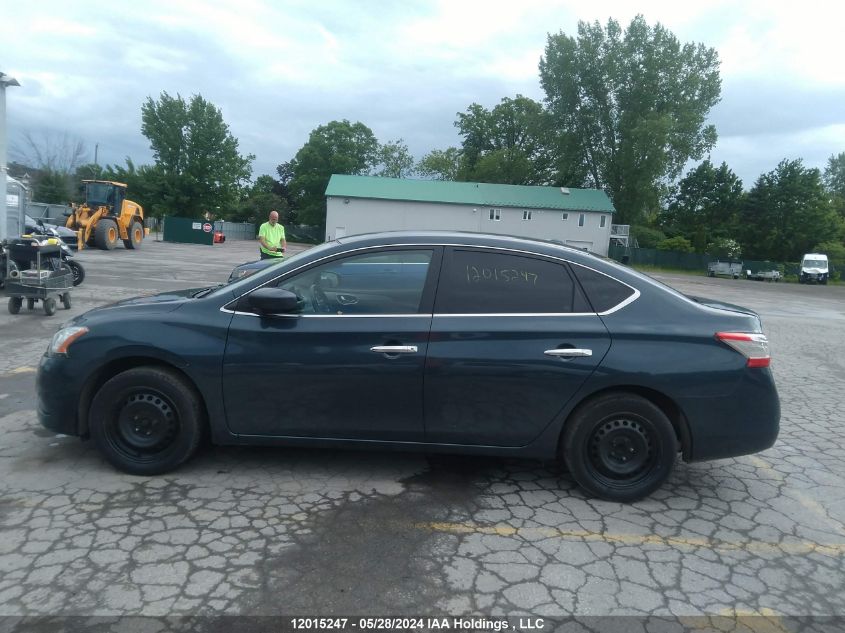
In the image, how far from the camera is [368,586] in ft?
9.44

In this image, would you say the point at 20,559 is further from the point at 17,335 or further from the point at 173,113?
the point at 173,113

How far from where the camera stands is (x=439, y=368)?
3727 mm

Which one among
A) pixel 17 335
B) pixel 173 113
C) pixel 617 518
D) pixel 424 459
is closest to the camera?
pixel 617 518

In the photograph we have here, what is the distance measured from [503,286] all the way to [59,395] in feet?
9.56

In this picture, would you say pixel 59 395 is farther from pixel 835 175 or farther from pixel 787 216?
pixel 835 175

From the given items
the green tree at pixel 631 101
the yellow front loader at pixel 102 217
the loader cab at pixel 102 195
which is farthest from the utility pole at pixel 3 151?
the green tree at pixel 631 101

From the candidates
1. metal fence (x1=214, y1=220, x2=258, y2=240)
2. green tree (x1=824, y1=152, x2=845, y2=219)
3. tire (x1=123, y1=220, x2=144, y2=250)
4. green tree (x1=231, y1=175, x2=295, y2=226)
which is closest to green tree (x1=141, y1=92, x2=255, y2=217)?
metal fence (x1=214, y1=220, x2=258, y2=240)

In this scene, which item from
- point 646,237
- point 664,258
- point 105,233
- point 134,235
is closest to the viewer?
point 105,233

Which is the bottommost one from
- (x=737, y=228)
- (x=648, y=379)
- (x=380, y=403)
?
(x=380, y=403)

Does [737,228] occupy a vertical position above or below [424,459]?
above

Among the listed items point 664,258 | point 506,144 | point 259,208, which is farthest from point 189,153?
point 664,258

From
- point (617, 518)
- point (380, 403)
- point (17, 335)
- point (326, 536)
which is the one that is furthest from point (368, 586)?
point (17, 335)

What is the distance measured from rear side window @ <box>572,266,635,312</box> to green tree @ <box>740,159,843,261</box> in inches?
2480

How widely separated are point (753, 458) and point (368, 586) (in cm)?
346
